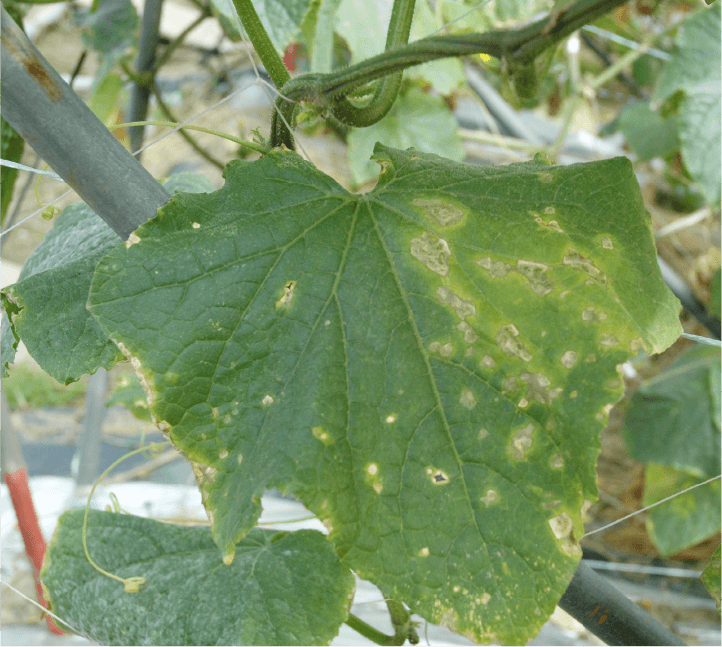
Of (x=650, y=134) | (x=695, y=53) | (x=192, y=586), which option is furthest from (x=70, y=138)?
(x=650, y=134)

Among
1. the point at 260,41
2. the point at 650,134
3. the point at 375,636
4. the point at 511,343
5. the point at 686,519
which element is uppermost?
the point at 260,41

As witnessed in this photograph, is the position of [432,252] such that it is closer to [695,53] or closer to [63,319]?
[63,319]

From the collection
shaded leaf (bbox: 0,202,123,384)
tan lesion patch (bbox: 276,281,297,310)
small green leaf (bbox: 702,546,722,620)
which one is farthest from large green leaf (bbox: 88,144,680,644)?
small green leaf (bbox: 702,546,722,620)

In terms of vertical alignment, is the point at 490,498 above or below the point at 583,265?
below

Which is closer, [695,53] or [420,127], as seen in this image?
[695,53]

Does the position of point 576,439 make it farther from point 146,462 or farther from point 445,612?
point 146,462

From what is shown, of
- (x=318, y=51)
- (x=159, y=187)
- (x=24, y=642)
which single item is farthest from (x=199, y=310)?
(x=24, y=642)

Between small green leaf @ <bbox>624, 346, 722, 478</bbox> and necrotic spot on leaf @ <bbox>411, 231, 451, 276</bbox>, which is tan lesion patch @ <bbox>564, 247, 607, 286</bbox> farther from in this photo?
small green leaf @ <bbox>624, 346, 722, 478</bbox>

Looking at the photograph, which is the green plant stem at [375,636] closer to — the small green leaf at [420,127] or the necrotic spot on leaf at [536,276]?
the necrotic spot on leaf at [536,276]

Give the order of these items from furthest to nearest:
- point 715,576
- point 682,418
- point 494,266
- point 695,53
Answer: point 682,418 → point 695,53 → point 715,576 → point 494,266
